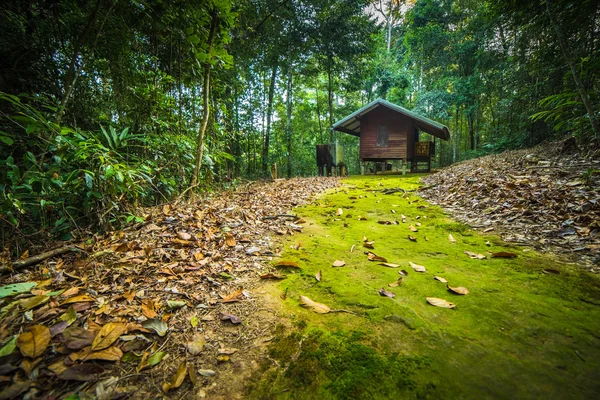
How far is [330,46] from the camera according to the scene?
46.3ft

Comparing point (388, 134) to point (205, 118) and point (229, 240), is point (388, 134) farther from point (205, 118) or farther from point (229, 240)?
point (229, 240)

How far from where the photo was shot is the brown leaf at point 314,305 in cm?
144

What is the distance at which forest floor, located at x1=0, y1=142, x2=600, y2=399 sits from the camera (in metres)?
0.98

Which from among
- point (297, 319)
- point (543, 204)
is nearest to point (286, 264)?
point (297, 319)

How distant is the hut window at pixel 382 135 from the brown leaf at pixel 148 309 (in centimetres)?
1232

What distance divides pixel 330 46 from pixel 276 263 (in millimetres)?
15560

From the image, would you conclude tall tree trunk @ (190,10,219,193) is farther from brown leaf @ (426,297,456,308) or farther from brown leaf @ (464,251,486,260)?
brown leaf @ (464,251,486,260)

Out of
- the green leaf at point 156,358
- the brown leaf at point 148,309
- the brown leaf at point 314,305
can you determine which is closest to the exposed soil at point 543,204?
the brown leaf at point 314,305

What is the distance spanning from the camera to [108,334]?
117cm

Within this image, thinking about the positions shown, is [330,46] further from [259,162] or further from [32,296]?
[32,296]

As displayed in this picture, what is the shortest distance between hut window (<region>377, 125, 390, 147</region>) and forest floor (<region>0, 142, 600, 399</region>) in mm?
10208

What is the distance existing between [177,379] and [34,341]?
69 cm

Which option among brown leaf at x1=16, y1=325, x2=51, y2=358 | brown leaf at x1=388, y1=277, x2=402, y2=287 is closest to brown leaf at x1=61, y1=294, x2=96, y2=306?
brown leaf at x1=16, y1=325, x2=51, y2=358

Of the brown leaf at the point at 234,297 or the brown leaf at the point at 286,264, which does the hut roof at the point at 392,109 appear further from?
the brown leaf at the point at 234,297
